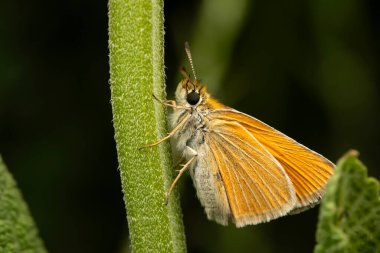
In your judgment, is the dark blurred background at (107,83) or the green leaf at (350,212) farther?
the dark blurred background at (107,83)

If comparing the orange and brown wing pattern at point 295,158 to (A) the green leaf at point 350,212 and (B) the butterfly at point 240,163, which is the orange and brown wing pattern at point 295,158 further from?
(A) the green leaf at point 350,212

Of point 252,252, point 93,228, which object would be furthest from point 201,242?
point 93,228

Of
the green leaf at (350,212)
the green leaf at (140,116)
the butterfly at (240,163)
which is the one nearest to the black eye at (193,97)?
the butterfly at (240,163)

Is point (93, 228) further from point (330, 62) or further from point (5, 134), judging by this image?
point (330, 62)

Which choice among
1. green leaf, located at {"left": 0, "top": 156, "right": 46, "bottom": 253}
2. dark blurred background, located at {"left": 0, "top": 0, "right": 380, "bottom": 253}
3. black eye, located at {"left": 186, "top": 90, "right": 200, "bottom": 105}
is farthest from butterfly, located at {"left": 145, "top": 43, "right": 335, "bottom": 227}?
green leaf, located at {"left": 0, "top": 156, "right": 46, "bottom": 253}

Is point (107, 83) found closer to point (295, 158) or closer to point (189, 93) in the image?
point (189, 93)

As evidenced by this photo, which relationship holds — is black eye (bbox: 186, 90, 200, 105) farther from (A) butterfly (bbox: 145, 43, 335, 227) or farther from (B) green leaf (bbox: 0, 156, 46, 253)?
(B) green leaf (bbox: 0, 156, 46, 253)
